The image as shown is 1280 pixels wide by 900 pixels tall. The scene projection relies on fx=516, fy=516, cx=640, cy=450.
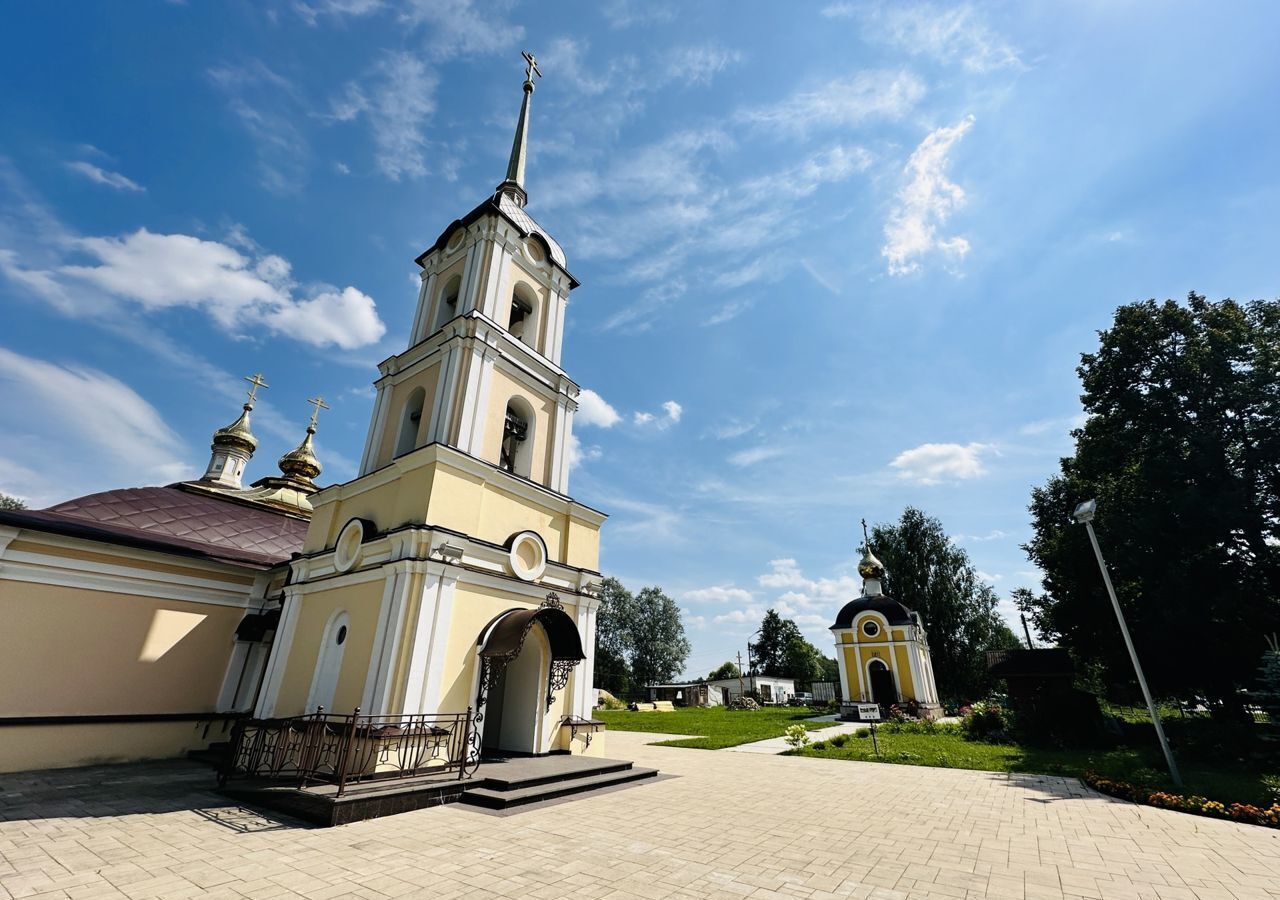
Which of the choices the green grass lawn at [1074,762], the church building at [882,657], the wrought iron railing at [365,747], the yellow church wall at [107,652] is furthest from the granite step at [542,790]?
the church building at [882,657]

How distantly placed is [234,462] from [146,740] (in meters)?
13.7

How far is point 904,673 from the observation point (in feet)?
86.3

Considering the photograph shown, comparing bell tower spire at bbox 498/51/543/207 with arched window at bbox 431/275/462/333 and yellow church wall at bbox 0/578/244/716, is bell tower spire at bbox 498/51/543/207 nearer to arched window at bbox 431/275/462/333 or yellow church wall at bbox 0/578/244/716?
arched window at bbox 431/275/462/333

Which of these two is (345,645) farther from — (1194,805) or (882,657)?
(882,657)

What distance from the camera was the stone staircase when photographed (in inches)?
285

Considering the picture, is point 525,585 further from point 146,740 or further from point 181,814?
point 146,740

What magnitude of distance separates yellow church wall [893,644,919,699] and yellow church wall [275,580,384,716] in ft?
86.4

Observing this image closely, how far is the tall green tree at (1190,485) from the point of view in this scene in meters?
14.8

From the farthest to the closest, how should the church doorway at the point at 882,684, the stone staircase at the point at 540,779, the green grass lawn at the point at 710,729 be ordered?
the church doorway at the point at 882,684
the green grass lawn at the point at 710,729
the stone staircase at the point at 540,779

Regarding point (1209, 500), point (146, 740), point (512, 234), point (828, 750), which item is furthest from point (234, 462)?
Result: point (1209, 500)

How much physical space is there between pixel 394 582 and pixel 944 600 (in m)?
35.2

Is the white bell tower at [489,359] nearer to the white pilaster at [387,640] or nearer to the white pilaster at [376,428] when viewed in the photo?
the white pilaster at [376,428]

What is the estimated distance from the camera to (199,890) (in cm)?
425

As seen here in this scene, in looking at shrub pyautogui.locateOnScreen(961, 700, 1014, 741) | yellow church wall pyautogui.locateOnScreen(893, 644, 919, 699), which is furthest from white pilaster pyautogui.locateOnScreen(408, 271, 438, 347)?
yellow church wall pyautogui.locateOnScreen(893, 644, 919, 699)
